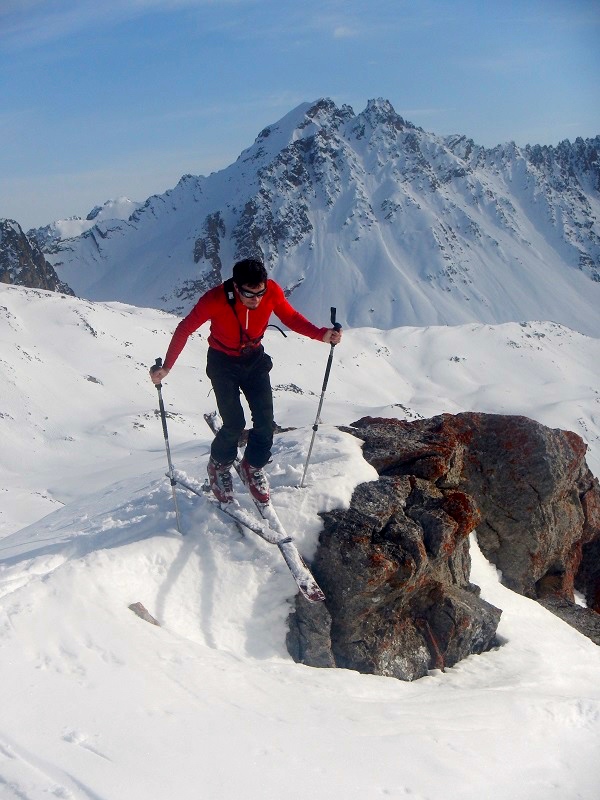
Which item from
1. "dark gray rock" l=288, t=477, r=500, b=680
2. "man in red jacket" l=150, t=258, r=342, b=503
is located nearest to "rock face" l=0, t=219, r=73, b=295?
"man in red jacket" l=150, t=258, r=342, b=503

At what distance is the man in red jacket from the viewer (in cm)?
748

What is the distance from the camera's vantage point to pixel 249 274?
7199 millimetres

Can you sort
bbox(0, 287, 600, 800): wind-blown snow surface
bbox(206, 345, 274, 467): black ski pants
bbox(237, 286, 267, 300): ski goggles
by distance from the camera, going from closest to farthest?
→ 1. bbox(0, 287, 600, 800): wind-blown snow surface
2. bbox(237, 286, 267, 300): ski goggles
3. bbox(206, 345, 274, 467): black ski pants

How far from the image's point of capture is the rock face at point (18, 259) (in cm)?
11550

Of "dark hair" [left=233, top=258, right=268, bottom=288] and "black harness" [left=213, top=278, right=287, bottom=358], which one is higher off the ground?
"dark hair" [left=233, top=258, right=268, bottom=288]

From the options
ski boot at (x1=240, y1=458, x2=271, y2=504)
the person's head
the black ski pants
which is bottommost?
ski boot at (x1=240, y1=458, x2=271, y2=504)

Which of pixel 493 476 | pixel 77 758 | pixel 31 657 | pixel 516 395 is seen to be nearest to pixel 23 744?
pixel 77 758

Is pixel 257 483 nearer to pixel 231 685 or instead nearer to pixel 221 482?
pixel 221 482

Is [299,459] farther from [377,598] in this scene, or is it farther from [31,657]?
[31,657]

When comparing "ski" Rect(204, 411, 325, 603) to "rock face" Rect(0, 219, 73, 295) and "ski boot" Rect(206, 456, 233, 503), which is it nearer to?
"ski boot" Rect(206, 456, 233, 503)

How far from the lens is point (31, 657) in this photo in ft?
17.3

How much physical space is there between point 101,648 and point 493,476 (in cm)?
817

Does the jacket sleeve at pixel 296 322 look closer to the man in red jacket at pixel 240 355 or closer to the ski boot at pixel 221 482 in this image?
the man in red jacket at pixel 240 355

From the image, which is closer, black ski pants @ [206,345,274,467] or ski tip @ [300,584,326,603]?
ski tip @ [300,584,326,603]
